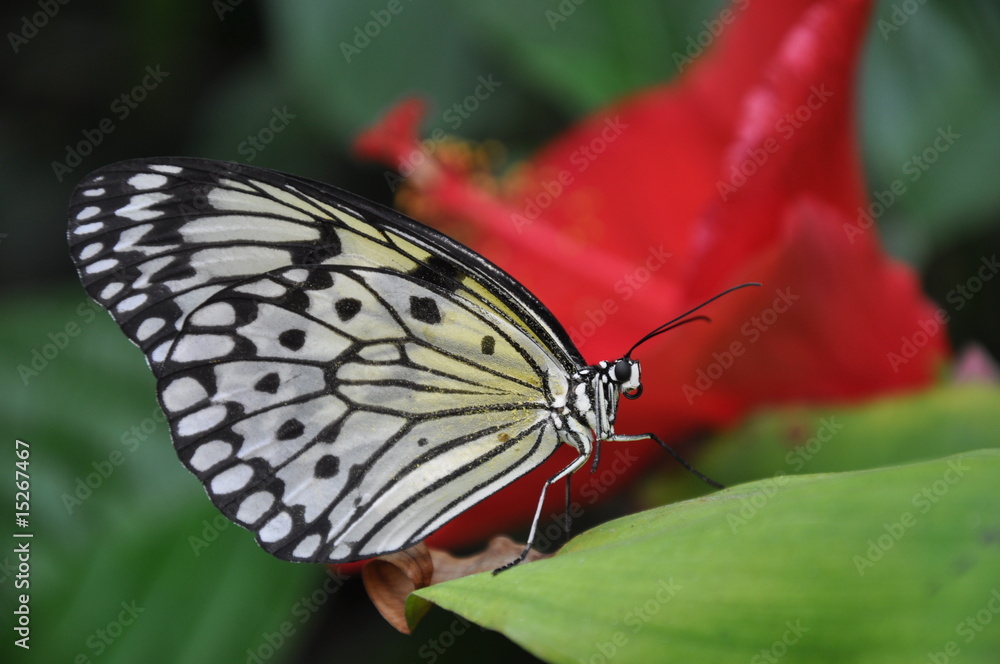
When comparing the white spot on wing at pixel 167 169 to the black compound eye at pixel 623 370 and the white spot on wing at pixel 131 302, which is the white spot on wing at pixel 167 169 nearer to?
the white spot on wing at pixel 131 302

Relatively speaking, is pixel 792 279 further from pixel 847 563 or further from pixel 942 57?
pixel 942 57

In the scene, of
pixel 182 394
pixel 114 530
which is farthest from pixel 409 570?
pixel 114 530

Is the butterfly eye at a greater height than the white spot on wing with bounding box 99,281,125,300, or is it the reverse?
the white spot on wing with bounding box 99,281,125,300

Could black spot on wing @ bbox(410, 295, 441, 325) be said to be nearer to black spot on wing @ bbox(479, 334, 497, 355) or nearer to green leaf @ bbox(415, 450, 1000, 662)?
black spot on wing @ bbox(479, 334, 497, 355)

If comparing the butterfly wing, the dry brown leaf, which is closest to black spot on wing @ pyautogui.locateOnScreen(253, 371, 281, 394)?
the butterfly wing

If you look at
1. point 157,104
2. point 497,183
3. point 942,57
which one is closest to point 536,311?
point 497,183

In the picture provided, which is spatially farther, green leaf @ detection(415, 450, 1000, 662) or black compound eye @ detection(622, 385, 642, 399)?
black compound eye @ detection(622, 385, 642, 399)
